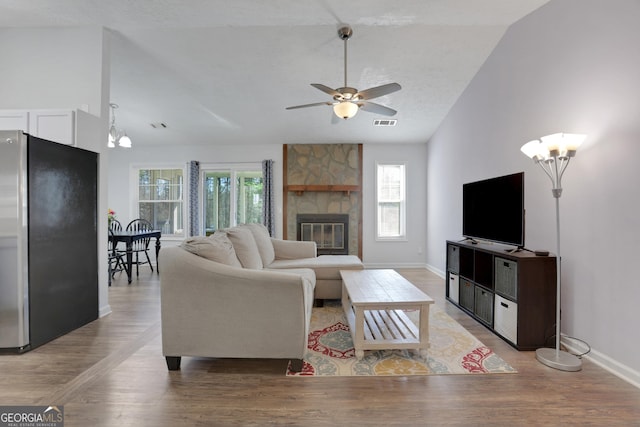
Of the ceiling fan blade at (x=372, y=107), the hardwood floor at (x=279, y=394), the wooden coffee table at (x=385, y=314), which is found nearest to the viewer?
the hardwood floor at (x=279, y=394)

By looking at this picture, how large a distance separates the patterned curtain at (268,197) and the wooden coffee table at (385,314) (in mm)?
3216

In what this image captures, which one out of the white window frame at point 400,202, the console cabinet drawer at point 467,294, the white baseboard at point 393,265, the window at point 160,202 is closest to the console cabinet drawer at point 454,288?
the console cabinet drawer at point 467,294

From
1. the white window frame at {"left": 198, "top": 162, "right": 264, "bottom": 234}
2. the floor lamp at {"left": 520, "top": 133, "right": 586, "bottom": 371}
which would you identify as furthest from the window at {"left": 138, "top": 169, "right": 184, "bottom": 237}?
the floor lamp at {"left": 520, "top": 133, "right": 586, "bottom": 371}

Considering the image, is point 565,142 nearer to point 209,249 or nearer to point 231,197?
point 209,249

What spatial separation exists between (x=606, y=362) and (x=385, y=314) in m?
1.59

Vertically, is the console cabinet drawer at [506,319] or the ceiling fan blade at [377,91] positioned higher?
the ceiling fan blade at [377,91]

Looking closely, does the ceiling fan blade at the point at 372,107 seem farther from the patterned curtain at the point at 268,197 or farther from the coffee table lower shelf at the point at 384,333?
the patterned curtain at the point at 268,197

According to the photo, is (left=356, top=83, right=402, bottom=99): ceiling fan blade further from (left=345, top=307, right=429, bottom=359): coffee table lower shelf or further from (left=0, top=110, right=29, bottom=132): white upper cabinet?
(left=0, top=110, right=29, bottom=132): white upper cabinet

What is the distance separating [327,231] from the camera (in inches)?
233

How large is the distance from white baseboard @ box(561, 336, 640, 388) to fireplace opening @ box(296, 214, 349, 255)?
3.78 metres

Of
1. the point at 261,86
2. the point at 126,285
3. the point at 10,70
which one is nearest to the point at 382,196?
the point at 261,86

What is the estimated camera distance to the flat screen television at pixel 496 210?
2717 millimetres

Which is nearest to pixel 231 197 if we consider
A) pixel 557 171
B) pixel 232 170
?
pixel 232 170

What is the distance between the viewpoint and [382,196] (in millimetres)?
6051
